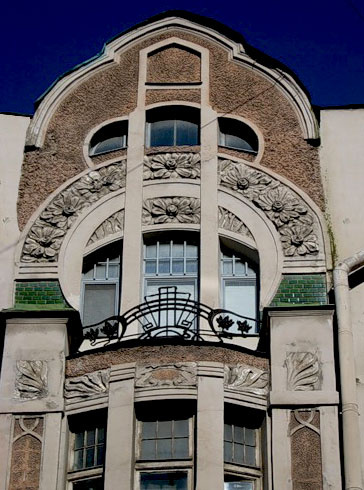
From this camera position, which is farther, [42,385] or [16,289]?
[16,289]

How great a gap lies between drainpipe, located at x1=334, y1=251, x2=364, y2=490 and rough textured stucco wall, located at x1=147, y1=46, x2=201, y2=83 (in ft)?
16.3

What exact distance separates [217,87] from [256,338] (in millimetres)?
5234

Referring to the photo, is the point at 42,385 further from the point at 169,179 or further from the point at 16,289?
the point at 169,179

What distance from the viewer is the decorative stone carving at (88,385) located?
20.2 meters

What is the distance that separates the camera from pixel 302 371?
793 inches

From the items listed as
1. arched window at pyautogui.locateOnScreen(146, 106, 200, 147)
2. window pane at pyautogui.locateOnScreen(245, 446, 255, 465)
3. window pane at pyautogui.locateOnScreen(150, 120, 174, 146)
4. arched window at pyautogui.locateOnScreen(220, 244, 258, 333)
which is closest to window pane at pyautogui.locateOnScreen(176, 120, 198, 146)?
arched window at pyautogui.locateOnScreen(146, 106, 200, 147)

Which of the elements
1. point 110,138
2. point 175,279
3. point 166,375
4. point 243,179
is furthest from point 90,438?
point 110,138

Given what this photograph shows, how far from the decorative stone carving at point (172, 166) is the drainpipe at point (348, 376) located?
3.25 meters

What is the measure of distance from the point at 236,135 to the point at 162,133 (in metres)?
1.31

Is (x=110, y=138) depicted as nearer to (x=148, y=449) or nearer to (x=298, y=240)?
(x=298, y=240)

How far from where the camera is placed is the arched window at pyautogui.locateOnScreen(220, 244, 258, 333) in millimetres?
21984

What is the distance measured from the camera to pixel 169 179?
23000 millimetres

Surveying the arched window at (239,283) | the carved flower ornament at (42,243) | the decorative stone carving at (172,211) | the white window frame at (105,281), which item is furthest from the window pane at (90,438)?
the decorative stone carving at (172,211)

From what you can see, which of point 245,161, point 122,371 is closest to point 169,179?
point 245,161
